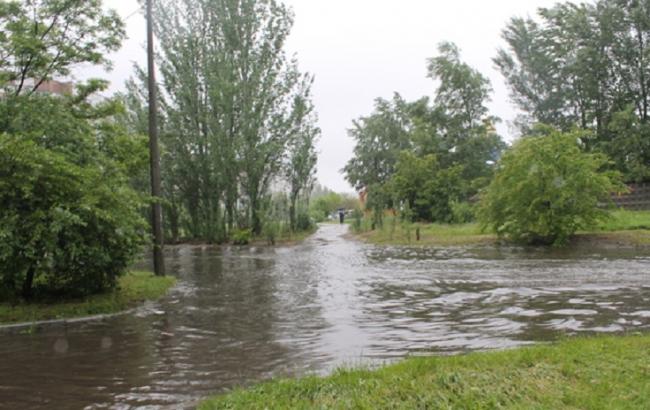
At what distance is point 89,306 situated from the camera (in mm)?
9289

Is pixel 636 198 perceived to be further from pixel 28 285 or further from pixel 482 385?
pixel 28 285

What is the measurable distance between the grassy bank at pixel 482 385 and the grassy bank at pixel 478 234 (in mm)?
15599

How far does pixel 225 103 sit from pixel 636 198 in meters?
23.1

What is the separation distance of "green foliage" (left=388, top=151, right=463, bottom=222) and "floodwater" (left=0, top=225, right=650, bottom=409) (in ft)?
61.7

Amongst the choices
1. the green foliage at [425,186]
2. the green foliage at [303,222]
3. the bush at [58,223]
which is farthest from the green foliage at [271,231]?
the bush at [58,223]

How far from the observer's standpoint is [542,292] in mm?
10039

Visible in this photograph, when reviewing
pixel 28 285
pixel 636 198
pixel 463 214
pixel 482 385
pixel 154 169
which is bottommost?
pixel 482 385

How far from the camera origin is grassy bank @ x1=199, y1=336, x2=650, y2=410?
4047 millimetres

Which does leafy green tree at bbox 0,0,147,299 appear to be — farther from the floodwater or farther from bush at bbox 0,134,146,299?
the floodwater

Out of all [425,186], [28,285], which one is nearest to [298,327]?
[28,285]

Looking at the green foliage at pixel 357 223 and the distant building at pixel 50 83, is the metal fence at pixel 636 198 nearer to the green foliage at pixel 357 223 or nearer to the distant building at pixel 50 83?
the green foliage at pixel 357 223

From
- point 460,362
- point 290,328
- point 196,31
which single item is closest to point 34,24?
point 290,328

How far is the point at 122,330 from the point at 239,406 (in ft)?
15.2

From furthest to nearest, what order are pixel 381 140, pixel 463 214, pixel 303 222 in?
pixel 381 140 → pixel 303 222 → pixel 463 214
